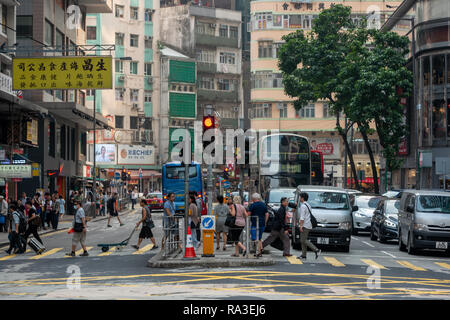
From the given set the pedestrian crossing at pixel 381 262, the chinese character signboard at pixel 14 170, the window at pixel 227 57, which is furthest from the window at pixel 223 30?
the pedestrian crossing at pixel 381 262

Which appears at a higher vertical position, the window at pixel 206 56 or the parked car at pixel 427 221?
the window at pixel 206 56

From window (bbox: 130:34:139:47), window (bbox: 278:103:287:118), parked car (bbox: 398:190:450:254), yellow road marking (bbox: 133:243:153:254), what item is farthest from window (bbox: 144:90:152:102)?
parked car (bbox: 398:190:450:254)

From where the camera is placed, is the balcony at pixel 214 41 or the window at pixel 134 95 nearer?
the window at pixel 134 95

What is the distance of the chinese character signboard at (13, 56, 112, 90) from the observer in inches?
1330

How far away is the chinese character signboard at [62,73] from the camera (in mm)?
33781

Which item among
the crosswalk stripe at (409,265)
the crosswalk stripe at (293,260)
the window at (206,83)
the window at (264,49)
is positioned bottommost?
the crosswalk stripe at (409,265)

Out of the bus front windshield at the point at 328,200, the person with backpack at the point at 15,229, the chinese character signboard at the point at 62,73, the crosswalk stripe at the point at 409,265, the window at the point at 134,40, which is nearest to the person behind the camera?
the crosswalk stripe at the point at 409,265

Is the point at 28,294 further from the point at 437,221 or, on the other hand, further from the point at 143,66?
the point at 143,66

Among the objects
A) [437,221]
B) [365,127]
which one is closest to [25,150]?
[365,127]

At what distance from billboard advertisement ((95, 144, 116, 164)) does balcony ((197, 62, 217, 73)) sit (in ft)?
55.6

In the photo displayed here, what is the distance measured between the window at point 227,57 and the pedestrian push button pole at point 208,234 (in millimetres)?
75714

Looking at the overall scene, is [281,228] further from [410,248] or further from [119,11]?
[119,11]

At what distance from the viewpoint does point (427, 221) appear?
24.6 meters

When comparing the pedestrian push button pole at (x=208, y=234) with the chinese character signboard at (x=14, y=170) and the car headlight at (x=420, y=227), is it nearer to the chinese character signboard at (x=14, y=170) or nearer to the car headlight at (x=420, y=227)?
the car headlight at (x=420, y=227)
